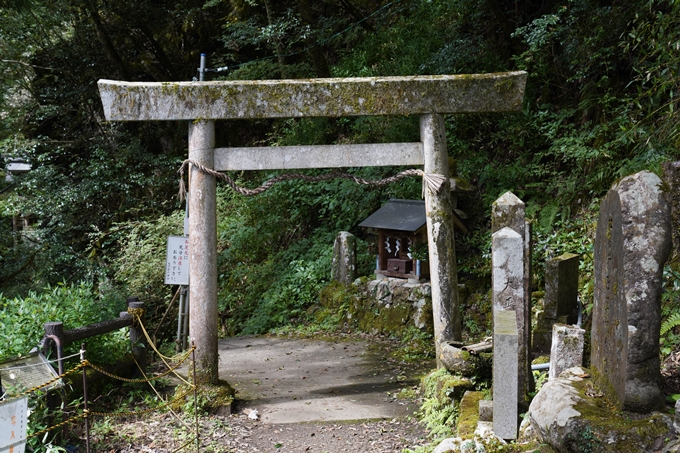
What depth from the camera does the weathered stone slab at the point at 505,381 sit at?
4648 mm

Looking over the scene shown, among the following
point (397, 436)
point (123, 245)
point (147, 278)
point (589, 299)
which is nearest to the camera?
point (397, 436)

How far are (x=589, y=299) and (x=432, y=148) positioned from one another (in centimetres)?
290

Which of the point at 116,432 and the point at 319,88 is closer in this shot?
the point at 116,432

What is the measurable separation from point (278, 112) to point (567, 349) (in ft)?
12.6

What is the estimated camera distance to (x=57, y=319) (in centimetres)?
680

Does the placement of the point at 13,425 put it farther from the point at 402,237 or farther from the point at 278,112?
the point at 402,237

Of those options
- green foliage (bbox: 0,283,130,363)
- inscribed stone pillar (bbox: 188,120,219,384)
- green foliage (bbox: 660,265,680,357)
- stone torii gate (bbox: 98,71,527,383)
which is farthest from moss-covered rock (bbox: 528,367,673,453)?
green foliage (bbox: 0,283,130,363)

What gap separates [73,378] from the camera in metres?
6.33

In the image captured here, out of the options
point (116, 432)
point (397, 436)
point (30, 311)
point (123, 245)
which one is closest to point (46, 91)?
point (123, 245)

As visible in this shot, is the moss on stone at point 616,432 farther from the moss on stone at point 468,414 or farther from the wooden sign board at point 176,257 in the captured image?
the wooden sign board at point 176,257

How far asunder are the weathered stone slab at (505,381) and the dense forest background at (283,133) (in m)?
3.78

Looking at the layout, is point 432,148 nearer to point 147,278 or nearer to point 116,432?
point 116,432

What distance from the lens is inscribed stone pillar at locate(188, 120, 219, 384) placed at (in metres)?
6.86

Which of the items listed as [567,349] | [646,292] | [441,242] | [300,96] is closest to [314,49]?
[300,96]
